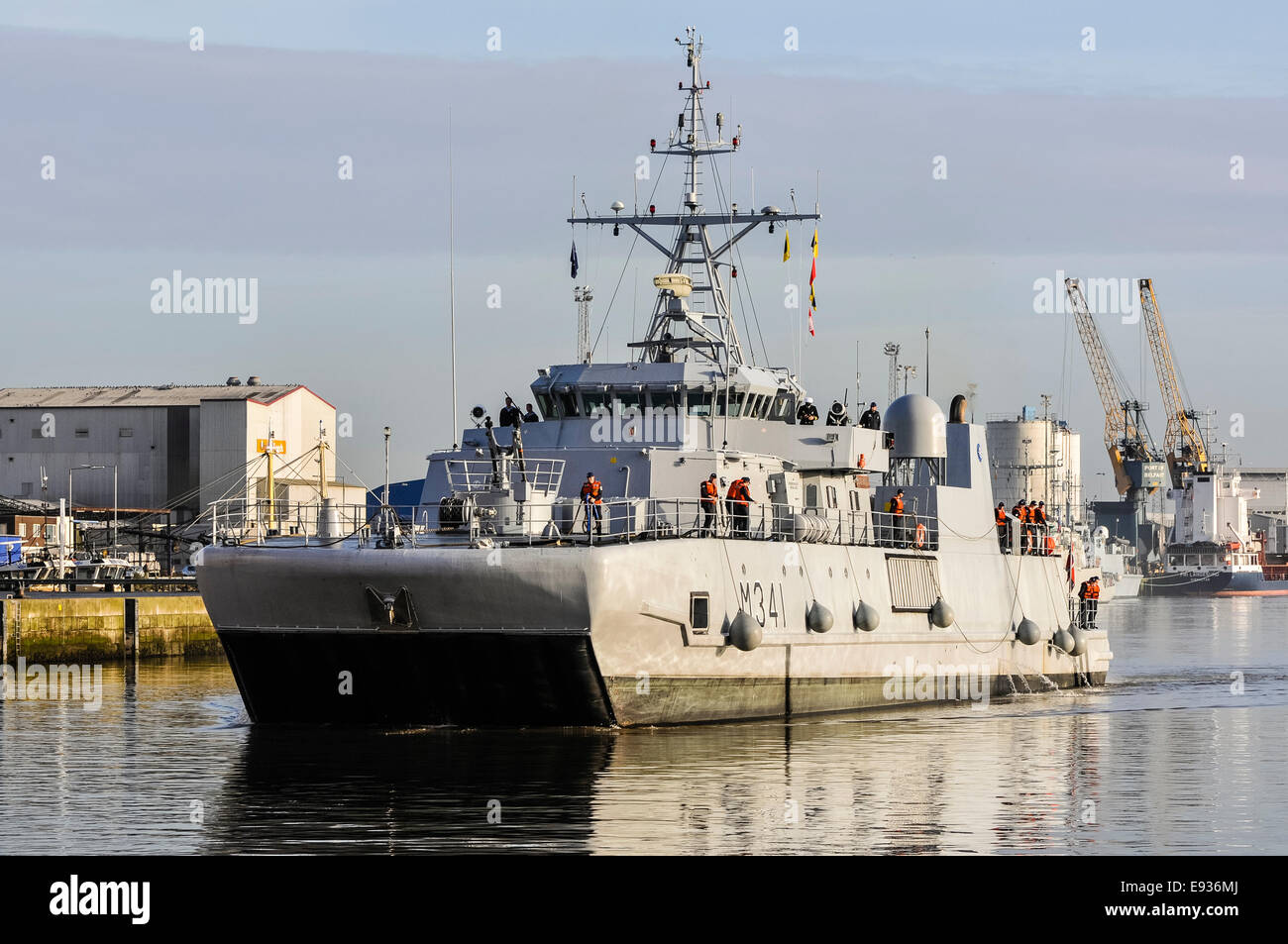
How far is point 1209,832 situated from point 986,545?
14723mm

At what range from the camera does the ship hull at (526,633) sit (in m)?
23.1

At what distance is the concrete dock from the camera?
40.4 meters

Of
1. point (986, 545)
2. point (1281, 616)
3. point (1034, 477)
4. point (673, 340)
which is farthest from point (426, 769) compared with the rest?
point (1034, 477)

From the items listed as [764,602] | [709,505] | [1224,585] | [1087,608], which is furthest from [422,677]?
[1224,585]

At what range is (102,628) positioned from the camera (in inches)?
1684

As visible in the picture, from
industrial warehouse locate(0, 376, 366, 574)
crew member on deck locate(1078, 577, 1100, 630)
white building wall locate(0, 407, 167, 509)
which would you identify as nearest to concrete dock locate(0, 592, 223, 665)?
crew member on deck locate(1078, 577, 1100, 630)

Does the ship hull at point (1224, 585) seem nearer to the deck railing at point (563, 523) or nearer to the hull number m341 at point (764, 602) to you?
the deck railing at point (563, 523)

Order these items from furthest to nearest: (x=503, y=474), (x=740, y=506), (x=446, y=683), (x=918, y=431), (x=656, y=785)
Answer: (x=918, y=431)
(x=740, y=506)
(x=503, y=474)
(x=446, y=683)
(x=656, y=785)

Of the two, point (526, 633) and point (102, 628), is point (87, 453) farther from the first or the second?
point (526, 633)

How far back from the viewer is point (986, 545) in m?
33.4

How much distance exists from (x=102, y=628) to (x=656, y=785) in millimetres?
25633

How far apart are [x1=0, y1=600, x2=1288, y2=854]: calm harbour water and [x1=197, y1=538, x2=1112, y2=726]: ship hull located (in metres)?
0.46

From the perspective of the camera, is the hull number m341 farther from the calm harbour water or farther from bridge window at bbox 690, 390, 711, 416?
bridge window at bbox 690, 390, 711, 416
